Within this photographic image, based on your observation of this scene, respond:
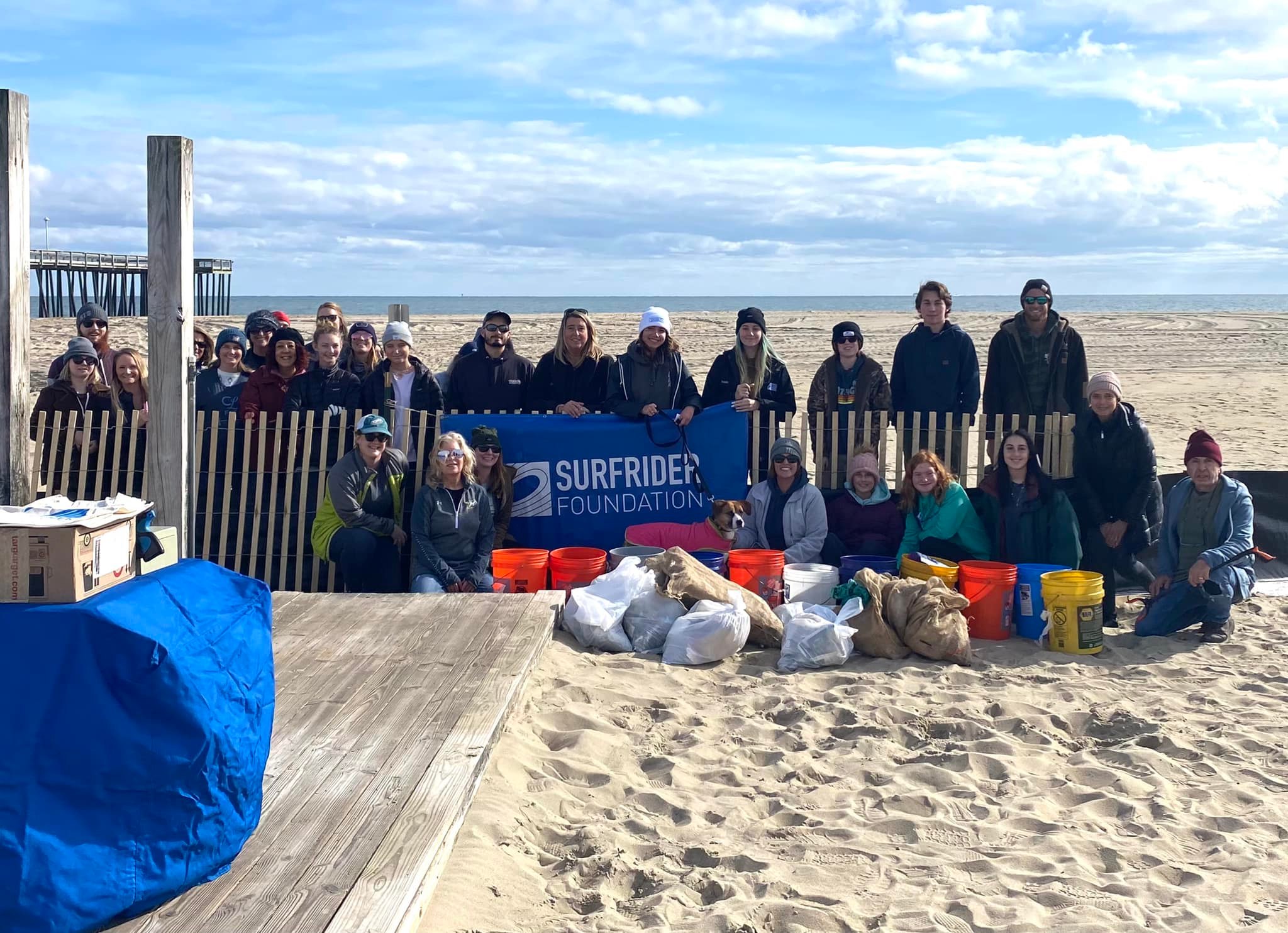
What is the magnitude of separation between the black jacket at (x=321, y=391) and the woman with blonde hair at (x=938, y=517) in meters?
3.80

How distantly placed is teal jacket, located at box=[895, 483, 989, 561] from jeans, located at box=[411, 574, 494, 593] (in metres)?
2.58

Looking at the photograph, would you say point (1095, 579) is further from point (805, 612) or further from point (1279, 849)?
point (1279, 849)

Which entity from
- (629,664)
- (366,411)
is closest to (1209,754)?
(629,664)

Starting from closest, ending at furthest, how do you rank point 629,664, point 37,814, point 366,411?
point 37,814 → point 629,664 → point 366,411

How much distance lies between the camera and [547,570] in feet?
23.6

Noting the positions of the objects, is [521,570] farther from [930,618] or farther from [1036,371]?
[1036,371]

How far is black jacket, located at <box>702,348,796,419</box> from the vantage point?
26.7ft

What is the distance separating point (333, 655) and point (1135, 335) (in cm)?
3590

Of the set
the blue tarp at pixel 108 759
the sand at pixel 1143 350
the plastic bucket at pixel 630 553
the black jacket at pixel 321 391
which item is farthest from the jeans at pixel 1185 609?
the sand at pixel 1143 350

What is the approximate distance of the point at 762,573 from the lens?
22.6 ft

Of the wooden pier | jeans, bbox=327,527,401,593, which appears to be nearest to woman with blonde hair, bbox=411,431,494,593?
jeans, bbox=327,527,401,593

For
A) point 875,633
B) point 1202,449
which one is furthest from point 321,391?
point 1202,449

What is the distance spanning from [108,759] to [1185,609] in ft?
20.4

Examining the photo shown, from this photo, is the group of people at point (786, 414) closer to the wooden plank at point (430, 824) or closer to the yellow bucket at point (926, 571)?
the yellow bucket at point (926, 571)
